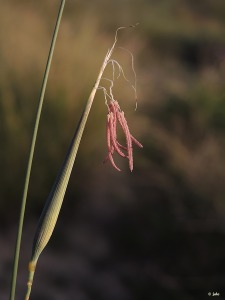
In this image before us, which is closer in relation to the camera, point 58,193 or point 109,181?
point 58,193

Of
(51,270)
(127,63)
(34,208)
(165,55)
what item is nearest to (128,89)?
(127,63)

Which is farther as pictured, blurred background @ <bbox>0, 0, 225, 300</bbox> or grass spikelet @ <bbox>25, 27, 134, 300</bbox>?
blurred background @ <bbox>0, 0, 225, 300</bbox>

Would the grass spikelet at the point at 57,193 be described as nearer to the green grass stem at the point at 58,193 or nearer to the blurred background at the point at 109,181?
the green grass stem at the point at 58,193

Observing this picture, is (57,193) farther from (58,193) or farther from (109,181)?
(109,181)

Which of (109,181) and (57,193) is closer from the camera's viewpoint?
(57,193)

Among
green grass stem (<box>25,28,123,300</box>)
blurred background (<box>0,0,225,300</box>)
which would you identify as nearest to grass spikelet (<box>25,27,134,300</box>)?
green grass stem (<box>25,28,123,300</box>)

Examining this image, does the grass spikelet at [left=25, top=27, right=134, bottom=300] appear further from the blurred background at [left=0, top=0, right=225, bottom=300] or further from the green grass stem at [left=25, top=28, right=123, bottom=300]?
the blurred background at [left=0, top=0, right=225, bottom=300]

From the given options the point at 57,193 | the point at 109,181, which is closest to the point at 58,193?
the point at 57,193

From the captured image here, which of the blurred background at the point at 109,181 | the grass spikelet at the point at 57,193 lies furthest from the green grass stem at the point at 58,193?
the blurred background at the point at 109,181

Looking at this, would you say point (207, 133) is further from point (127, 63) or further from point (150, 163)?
point (127, 63)
